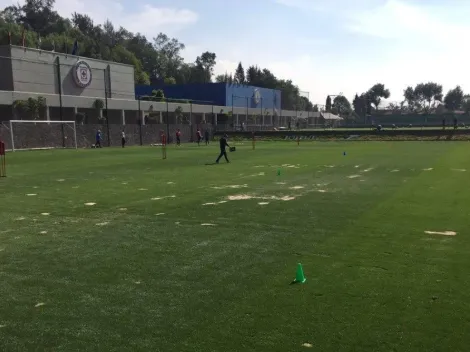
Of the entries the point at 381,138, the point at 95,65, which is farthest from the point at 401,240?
the point at 95,65

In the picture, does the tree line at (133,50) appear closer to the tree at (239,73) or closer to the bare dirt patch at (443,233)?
the tree at (239,73)

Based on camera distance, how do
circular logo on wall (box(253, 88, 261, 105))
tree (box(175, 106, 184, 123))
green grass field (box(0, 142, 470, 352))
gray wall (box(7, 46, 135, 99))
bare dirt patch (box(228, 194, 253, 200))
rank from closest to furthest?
green grass field (box(0, 142, 470, 352))
bare dirt patch (box(228, 194, 253, 200))
gray wall (box(7, 46, 135, 99))
tree (box(175, 106, 184, 123))
circular logo on wall (box(253, 88, 261, 105))

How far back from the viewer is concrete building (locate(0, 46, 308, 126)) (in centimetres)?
5138

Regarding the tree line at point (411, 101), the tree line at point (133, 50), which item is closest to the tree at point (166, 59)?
the tree line at point (133, 50)

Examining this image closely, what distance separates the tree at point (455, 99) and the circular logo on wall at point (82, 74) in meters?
137

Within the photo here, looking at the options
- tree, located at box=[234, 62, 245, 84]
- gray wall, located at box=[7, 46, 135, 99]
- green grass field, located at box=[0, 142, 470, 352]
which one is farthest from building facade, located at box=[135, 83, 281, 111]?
green grass field, located at box=[0, 142, 470, 352]

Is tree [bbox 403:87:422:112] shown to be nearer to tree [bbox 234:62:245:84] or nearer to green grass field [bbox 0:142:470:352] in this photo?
tree [bbox 234:62:245:84]

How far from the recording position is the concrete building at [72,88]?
5138cm

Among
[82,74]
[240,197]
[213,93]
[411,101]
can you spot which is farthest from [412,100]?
[240,197]

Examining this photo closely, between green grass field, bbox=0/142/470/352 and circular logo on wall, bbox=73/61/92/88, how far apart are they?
4971 centimetres

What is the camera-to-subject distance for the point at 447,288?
5.42 m

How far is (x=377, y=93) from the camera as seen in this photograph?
156125mm

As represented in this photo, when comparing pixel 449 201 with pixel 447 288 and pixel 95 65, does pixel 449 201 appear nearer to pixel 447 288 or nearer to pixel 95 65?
pixel 447 288

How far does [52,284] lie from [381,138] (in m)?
55.7
